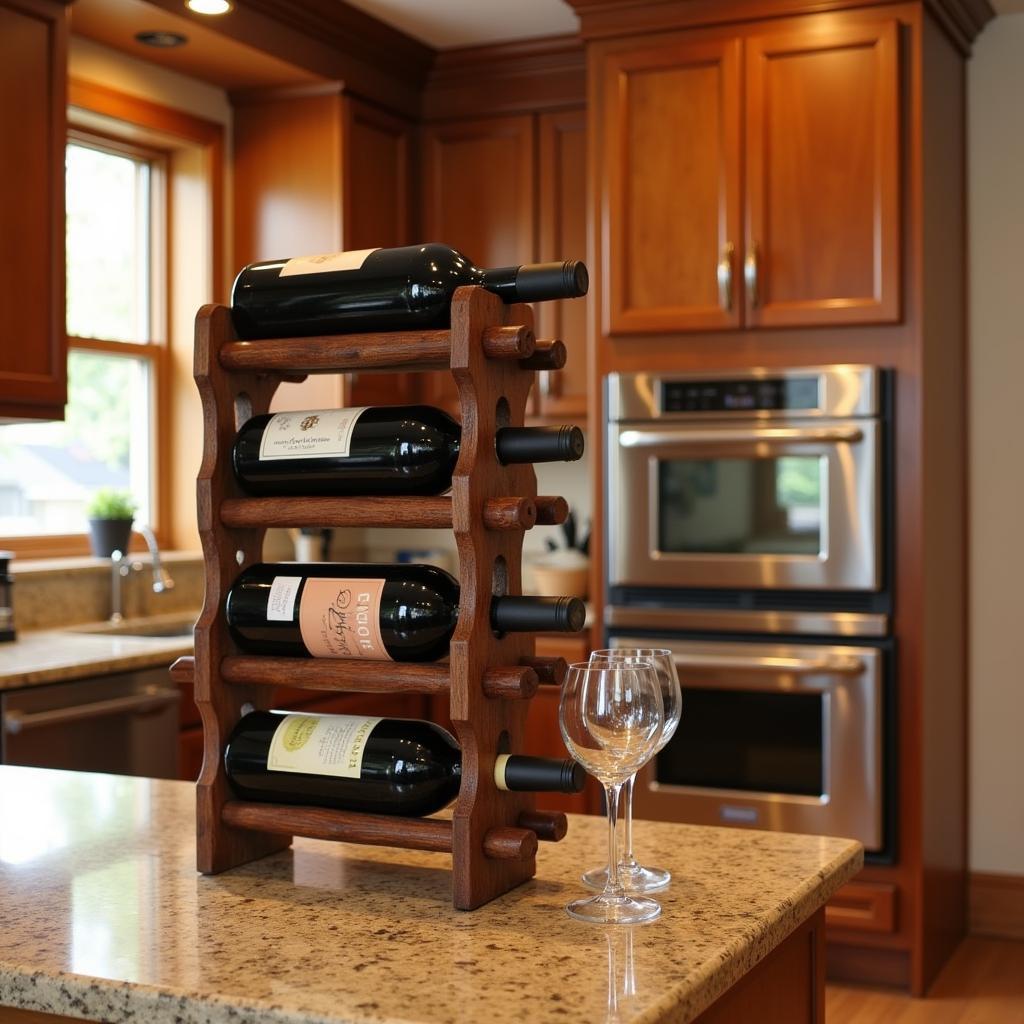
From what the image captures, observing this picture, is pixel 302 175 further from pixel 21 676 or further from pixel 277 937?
pixel 277 937

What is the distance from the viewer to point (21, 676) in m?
2.64

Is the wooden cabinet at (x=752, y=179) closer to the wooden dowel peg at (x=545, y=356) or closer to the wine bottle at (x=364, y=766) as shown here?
the wooden dowel peg at (x=545, y=356)

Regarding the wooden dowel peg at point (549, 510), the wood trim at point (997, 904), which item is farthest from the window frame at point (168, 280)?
the wooden dowel peg at point (549, 510)

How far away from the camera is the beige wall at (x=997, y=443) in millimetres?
3742

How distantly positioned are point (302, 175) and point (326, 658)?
3.03 metres

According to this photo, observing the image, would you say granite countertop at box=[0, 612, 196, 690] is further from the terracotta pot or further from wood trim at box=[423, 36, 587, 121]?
wood trim at box=[423, 36, 587, 121]

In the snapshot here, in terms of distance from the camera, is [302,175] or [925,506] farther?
[302,175]

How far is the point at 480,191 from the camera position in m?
4.27

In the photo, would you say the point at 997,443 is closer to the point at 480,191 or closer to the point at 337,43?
the point at 480,191

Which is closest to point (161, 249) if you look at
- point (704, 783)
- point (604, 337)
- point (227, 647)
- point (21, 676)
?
point (604, 337)

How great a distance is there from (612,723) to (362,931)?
0.85ft

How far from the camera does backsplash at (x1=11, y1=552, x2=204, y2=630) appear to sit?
338 centimetres

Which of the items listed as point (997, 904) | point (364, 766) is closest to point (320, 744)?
point (364, 766)

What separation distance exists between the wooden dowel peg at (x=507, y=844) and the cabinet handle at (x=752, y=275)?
244 centimetres
